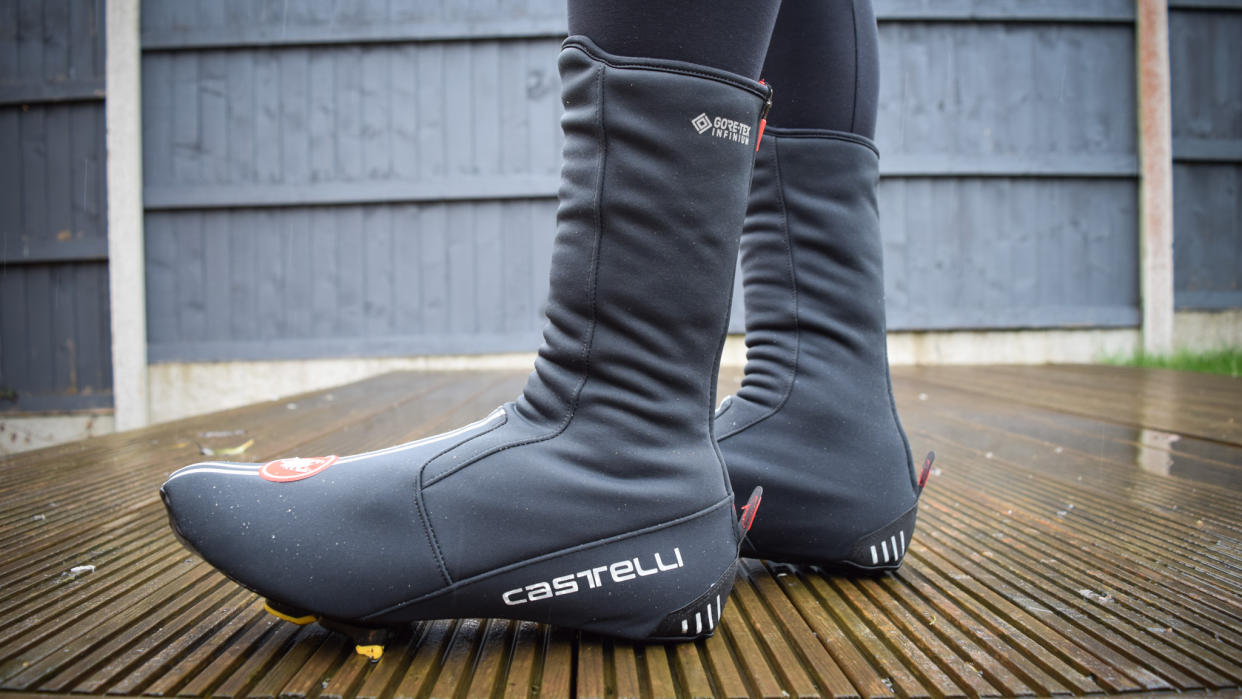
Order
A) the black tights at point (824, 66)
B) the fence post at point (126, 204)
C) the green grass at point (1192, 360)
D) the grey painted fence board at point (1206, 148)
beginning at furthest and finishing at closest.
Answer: the grey painted fence board at point (1206, 148) → the fence post at point (126, 204) → the green grass at point (1192, 360) → the black tights at point (824, 66)

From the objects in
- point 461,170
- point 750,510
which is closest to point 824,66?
point 750,510

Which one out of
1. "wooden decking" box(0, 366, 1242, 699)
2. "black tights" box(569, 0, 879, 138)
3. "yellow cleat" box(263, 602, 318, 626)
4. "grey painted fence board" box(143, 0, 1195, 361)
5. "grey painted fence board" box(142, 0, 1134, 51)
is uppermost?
"grey painted fence board" box(142, 0, 1134, 51)

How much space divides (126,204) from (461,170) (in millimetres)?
1466

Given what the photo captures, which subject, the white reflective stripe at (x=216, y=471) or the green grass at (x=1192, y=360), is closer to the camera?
the white reflective stripe at (x=216, y=471)

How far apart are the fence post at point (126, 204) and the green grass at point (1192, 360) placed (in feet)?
14.2

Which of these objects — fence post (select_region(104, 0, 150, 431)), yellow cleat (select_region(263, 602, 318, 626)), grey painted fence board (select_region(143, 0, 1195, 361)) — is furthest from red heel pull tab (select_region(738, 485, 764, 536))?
fence post (select_region(104, 0, 150, 431))

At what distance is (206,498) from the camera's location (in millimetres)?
504

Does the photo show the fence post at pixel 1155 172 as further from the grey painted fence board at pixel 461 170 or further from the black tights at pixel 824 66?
the black tights at pixel 824 66

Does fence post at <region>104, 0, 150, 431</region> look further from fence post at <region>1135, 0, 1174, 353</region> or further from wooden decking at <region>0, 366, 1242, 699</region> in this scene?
fence post at <region>1135, 0, 1174, 353</region>

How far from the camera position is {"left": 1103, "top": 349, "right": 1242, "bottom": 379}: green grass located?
9.09ft

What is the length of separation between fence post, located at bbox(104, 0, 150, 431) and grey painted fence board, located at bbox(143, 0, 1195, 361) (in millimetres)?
60

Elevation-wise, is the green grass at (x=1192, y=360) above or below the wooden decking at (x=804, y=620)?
above

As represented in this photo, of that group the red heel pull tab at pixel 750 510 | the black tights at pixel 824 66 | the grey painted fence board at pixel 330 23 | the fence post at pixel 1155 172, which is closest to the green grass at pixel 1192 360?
the fence post at pixel 1155 172

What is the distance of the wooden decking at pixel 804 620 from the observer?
447 mm
